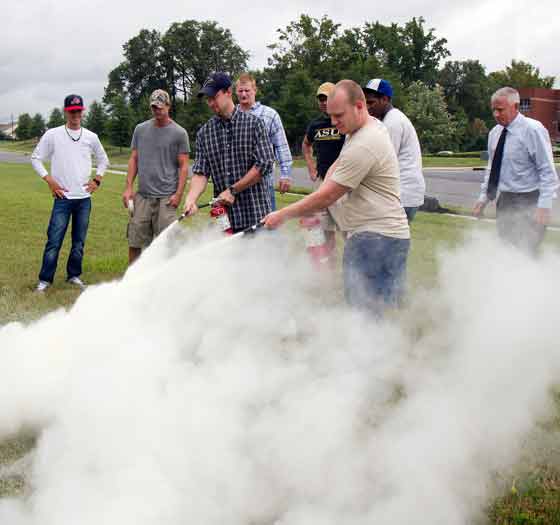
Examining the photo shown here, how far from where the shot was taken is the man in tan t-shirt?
3863 millimetres

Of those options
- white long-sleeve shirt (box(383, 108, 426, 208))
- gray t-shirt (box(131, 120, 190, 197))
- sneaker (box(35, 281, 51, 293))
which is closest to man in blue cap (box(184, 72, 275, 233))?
white long-sleeve shirt (box(383, 108, 426, 208))

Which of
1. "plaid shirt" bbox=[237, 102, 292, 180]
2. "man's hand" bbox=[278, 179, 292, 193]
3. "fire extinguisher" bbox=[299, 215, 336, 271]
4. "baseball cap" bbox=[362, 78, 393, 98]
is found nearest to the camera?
"fire extinguisher" bbox=[299, 215, 336, 271]

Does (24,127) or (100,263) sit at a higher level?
(24,127)

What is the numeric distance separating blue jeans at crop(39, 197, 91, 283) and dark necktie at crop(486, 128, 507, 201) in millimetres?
4219

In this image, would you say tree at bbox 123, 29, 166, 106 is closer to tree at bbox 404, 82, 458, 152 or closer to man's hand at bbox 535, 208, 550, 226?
tree at bbox 404, 82, 458, 152

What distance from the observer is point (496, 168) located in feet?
19.8

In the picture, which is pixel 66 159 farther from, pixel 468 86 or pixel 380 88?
pixel 468 86

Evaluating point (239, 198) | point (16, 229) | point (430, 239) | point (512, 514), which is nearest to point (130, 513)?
point (512, 514)

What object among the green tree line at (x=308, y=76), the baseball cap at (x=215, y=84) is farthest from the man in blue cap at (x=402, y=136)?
the green tree line at (x=308, y=76)

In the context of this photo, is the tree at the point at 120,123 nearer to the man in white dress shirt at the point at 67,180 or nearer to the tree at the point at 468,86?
the tree at the point at 468,86

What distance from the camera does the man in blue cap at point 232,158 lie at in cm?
500

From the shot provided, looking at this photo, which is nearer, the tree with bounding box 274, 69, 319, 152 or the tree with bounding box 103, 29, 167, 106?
the tree with bounding box 274, 69, 319, 152

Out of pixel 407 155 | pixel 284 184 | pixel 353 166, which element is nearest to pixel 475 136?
pixel 284 184

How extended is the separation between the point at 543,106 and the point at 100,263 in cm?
7555
